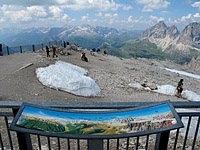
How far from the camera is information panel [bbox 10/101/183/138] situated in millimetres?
2418

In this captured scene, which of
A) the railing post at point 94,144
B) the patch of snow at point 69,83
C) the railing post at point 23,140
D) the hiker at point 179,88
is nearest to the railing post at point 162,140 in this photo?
the railing post at point 94,144

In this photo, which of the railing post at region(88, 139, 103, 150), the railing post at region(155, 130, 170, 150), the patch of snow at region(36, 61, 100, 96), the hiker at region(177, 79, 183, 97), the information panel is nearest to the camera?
the information panel

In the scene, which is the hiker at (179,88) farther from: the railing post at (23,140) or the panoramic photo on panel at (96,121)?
the railing post at (23,140)

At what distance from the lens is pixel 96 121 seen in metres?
2.62

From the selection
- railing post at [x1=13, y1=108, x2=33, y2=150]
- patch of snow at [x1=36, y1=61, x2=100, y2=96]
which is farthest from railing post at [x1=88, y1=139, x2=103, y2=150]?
patch of snow at [x1=36, y1=61, x2=100, y2=96]

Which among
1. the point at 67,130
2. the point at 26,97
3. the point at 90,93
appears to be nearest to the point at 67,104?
the point at 67,130

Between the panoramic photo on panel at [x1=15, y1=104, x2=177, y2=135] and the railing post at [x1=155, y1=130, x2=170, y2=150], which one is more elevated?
the panoramic photo on panel at [x1=15, y1=104, x2=177, y2=135]

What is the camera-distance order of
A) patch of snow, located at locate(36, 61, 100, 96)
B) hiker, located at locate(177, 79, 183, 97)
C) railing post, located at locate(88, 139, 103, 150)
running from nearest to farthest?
1. railing post, located at locate(88, 139, 103, 150)
2. patch of snow, located at locate(36, 61, 100, 96)
3. hiker, located at locate(177, 79, 183, 97)

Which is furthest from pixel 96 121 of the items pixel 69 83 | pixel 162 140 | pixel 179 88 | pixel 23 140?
pixel 179 88

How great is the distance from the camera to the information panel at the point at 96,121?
2.42 meters

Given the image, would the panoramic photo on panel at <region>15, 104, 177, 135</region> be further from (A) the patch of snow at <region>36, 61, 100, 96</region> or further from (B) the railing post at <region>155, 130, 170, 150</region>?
(A) the patch of snow at <region>36, 61, 100, 96</region>

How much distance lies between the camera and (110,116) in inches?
107

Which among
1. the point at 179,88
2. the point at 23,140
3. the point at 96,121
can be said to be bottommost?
the point at 179,88

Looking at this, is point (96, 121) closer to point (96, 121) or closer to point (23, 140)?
point (96, 121)
